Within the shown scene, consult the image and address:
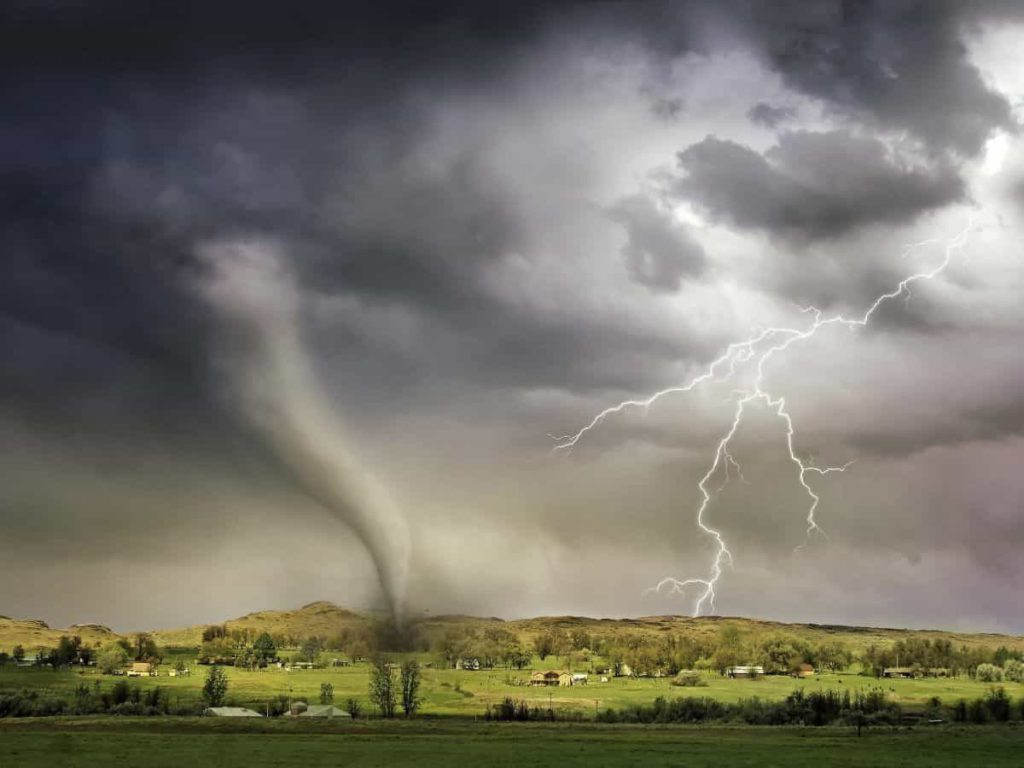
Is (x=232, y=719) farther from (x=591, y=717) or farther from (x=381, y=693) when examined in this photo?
(x=591, y=717)

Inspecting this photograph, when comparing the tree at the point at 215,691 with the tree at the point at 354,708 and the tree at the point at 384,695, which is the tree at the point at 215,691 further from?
the tree at the point at 384,695

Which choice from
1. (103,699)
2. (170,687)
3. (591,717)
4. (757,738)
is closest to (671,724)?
(591,717)

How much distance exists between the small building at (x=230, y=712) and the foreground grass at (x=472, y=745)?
10.7 metres

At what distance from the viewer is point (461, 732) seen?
110188 mm

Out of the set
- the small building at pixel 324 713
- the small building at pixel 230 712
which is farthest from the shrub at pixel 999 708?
the small building at pixel 230 712

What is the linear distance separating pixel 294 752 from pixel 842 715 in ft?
266

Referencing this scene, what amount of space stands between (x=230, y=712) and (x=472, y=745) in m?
60.6

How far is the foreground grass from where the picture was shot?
253 feet

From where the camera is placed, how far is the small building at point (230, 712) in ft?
442

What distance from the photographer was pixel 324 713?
14088 centimetres

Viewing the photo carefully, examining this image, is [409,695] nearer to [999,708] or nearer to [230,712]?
[230,712]

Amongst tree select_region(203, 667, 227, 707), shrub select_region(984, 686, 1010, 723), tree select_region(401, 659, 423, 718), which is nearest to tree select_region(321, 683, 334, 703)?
tree select_region(401, 659, 423, 718)

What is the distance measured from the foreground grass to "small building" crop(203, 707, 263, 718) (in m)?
10.7

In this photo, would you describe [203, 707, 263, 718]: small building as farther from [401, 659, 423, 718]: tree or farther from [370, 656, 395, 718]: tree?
[401, 659, 423, 718]: tree
